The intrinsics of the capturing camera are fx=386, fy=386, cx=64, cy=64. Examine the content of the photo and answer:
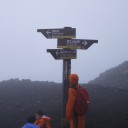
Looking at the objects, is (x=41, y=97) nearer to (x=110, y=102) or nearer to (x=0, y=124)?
(x=110, y=102)

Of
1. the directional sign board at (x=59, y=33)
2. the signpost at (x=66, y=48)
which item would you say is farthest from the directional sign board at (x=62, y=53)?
the directional sign board at (x=59, y=33)

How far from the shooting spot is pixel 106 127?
13.8m

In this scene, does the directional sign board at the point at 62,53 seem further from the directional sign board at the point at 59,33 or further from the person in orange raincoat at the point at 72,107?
the person in orange raincoat at the point at 72,107

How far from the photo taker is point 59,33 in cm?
1235

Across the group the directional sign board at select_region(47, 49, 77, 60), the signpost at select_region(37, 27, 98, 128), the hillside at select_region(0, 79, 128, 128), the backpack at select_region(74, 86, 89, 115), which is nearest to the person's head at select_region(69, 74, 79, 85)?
the backpack at select_region(74, 86, 89, 115)

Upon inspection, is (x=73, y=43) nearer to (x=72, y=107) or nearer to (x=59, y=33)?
(x=59, y=33)

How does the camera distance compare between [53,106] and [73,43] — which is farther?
[53,106]

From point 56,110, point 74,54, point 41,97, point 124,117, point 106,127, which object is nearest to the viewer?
point 74,54

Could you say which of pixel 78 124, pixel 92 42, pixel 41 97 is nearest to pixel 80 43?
pixel 92 42

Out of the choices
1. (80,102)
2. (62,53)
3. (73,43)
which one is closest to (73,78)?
(80,102)

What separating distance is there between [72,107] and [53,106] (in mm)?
9568

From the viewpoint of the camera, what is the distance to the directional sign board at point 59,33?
12172 millimetres

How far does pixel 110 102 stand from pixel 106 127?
5.69 metres

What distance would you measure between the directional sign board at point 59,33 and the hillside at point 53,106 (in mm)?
3869
